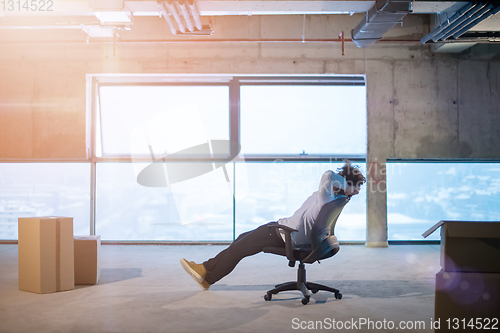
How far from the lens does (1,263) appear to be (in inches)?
178

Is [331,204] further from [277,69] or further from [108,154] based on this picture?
[108,154]

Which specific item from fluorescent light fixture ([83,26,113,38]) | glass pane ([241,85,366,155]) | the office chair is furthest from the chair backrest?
fluorescent light fixture ([83,26,113,38])

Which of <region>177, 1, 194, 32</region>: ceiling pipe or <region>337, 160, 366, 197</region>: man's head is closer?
<region>337, 160, 366, 197</region>: man's head

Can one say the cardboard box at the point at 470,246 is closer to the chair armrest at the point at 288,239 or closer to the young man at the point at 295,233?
the young man at the point at 295,233

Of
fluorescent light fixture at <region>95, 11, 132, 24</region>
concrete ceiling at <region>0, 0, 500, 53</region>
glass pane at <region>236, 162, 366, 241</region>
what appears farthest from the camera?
glass pane at <region>236, 162, 366, 241</region>

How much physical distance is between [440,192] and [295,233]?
405 cm

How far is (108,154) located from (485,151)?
5736 mm

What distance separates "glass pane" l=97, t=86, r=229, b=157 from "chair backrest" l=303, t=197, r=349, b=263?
3545mm

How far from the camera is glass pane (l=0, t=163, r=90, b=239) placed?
6145 mm

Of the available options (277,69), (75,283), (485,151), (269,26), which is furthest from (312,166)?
(75,283)

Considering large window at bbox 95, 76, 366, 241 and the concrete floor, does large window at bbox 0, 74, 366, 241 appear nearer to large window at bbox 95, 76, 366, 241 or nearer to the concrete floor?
large window at bbox 95, 76, 366, 241

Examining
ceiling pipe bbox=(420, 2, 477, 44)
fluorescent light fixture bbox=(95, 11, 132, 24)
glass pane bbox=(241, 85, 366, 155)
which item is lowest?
glass pane bbox=(241, 85, 366, 155)

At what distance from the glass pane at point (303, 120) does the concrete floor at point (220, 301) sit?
2098 millimetres

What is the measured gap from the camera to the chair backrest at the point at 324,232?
285 cm
